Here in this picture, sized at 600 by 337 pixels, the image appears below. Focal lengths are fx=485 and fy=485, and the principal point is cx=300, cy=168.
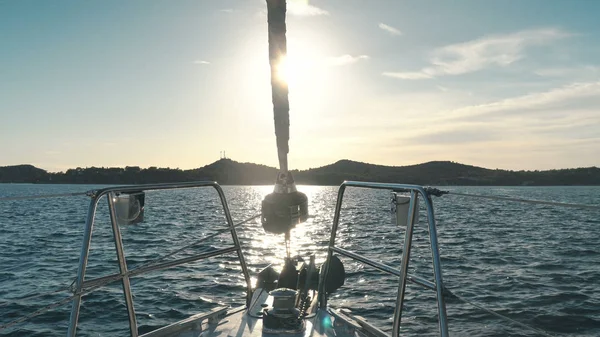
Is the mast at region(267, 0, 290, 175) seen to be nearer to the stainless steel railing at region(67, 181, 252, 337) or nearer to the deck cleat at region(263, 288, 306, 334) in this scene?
the stainless steel railing at region(67, 181, 252, 337)

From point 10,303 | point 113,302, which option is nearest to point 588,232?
point 113,302

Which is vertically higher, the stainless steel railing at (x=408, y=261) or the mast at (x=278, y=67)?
the mast at (x=278, y=67)

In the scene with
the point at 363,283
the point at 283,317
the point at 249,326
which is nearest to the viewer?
the point at 283,317

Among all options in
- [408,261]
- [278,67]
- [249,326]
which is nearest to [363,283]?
[249,326]

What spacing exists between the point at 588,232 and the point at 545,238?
6.10 metres

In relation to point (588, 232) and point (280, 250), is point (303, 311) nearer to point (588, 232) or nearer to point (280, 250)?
point (280, 250)

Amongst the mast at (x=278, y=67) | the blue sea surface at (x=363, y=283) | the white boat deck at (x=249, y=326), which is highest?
the mast at (x=278, y=67)

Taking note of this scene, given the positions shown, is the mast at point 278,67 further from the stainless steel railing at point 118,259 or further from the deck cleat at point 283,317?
the deck cleat at point 283,317

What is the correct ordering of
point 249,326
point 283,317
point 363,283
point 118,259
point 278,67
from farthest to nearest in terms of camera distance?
1. point 363,283
2. point 278,67
3. point 249,326
4. point 283,317
5. point 118,259

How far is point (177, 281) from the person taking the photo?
1354cm

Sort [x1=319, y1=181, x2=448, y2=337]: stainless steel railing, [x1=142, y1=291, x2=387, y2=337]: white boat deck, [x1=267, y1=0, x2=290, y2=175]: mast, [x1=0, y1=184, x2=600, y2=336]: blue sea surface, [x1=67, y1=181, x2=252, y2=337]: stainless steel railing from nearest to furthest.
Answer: [x1=319, y1=181, x2=448, y2=337]: stainless steel railing → [x1=67, y1=181, x2=252, y2=337]: stainless steel railing → [x1=142, y1=291, x2=387, y2=337]: white boat deck → [x1=267, y1=0, x2=290, y2=175]: mast → [x1=0, y1=184, x2=600, y2=336]: blue sea surface

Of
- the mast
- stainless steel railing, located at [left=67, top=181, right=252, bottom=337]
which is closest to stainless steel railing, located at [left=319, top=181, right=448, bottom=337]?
the mast

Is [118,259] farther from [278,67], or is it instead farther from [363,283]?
[363,283]

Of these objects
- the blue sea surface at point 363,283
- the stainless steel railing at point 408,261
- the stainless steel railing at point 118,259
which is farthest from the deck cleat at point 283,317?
the blue sea surface at point 363,283
